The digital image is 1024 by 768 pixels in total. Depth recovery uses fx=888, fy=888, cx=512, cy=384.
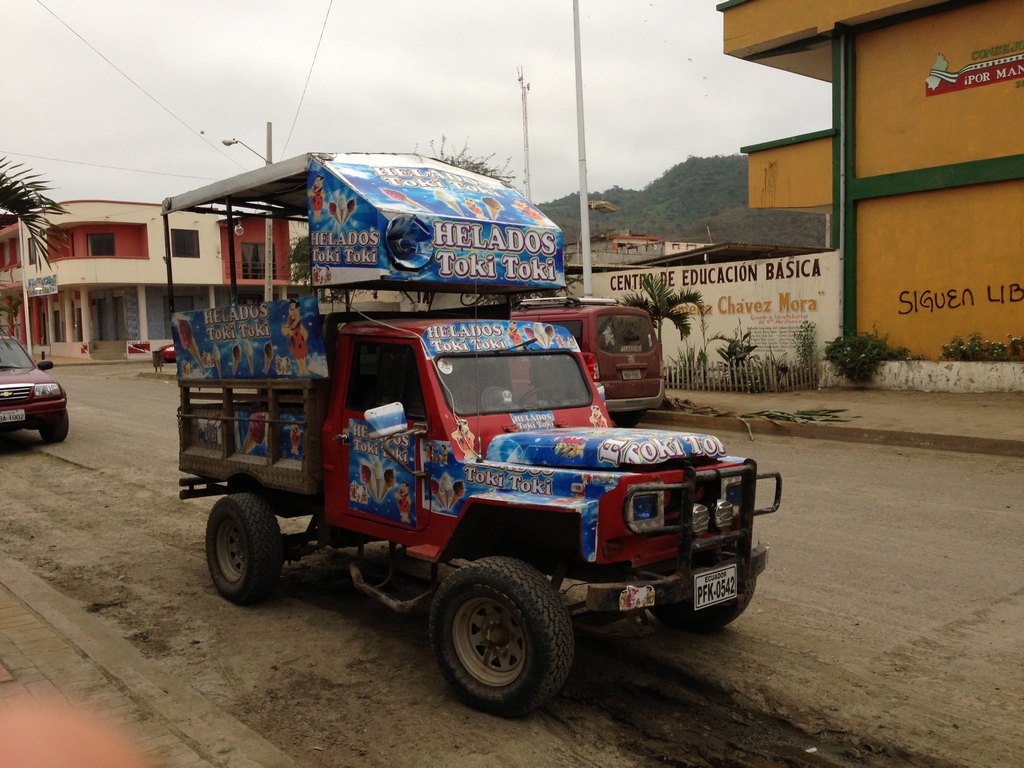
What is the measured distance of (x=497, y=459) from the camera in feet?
15.0

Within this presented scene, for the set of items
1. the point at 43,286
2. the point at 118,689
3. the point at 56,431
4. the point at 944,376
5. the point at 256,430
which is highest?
the point at 43,286

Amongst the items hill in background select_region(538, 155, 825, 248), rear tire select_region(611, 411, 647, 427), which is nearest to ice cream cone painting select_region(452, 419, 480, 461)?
rear tire select_region(611, 411, 647, 427)

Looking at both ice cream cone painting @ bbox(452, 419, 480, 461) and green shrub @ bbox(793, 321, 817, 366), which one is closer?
ice cream cone painting @ bbox(452, 419, 480, 461)

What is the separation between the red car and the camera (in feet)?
41.3

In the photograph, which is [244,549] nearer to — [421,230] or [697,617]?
[421,230]

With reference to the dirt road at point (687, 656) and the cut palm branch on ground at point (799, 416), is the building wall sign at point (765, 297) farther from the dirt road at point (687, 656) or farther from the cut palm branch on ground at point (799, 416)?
the dirt road at point (687, 656)

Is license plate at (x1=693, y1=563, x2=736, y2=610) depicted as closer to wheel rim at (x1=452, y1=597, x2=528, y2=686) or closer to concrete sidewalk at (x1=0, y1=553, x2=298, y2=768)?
wheel rim at (x1=452, y1=597, x2=528, y2=686)

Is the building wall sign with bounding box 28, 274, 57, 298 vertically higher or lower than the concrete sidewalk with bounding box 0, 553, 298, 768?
higher

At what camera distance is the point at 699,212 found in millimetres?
68938

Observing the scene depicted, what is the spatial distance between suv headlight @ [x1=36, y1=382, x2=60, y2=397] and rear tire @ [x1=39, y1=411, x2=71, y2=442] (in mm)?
380

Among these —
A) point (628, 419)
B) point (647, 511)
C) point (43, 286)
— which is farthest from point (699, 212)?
point (647, 511)

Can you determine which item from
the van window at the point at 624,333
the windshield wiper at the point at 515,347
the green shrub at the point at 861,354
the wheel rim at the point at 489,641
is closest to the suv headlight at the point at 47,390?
the van window at the point at 624,333

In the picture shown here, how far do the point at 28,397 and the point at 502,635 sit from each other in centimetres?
1112

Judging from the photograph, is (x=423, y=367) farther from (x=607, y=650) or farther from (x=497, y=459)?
(x=607, y=650)
